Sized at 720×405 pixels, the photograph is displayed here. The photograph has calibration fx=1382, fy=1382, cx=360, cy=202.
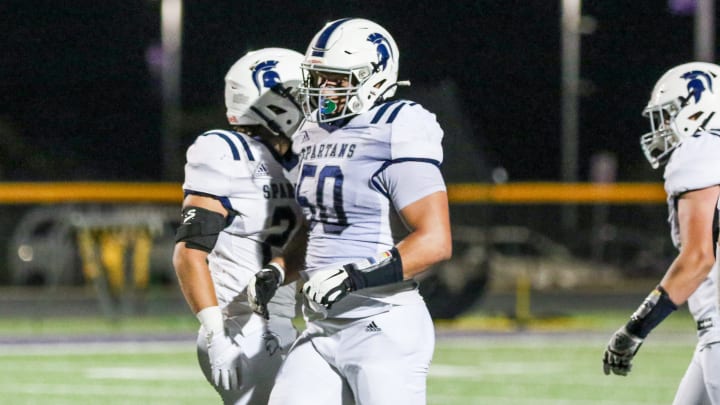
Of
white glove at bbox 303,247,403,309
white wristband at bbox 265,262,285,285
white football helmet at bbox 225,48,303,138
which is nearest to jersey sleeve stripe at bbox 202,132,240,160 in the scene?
white football helmet at bbox 225,48,303,138

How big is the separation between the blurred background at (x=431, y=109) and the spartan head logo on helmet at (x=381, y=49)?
9.35 meters

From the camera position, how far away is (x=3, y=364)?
35.0 ft

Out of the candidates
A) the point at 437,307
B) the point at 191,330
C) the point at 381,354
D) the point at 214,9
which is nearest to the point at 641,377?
the point at 437,307

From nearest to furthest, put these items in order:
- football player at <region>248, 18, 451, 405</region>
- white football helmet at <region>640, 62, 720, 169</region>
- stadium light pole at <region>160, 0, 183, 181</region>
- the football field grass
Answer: football player at <region>248, 18, 451, 405</region>, white football helmet at <region>640, 62, 720, 169</region>, the football field grass, stadium light pole at <region>160, 0, 183, 181</region>

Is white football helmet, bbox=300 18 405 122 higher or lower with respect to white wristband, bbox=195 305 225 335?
higher

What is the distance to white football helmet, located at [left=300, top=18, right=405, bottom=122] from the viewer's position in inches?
161

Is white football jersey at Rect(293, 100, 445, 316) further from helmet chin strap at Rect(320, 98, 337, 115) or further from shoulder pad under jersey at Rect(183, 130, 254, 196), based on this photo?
shoulder pad under jersey at Rect(183, 130, 254, 196)

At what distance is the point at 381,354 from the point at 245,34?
31746 millimetres

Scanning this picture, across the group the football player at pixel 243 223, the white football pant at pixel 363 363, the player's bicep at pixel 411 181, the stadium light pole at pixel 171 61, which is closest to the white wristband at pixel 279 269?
the football player at pixel 243 223

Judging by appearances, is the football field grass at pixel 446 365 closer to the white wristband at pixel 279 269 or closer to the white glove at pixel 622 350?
the white glove at pixel 622 350

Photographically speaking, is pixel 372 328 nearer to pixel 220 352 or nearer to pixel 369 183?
pixel 369 183

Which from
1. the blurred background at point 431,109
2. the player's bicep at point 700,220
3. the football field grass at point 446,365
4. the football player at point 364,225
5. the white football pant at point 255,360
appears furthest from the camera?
the blurred background at point 431,109

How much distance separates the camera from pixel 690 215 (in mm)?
4422

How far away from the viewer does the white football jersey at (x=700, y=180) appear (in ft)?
14.5
